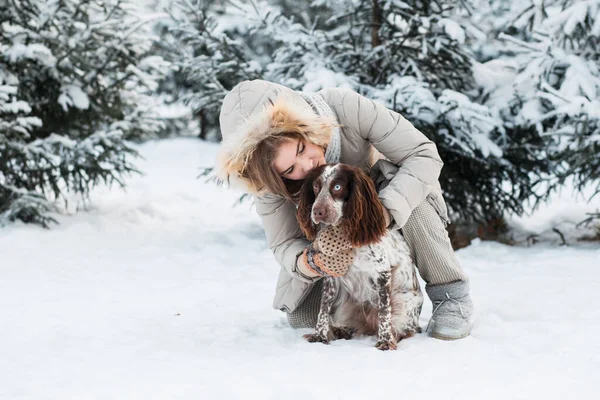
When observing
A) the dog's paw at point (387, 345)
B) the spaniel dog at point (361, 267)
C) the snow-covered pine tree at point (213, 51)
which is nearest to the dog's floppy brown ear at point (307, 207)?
the spaniel dog at point (361, 267)

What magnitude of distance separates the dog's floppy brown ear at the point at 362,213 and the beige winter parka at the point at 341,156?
0.33 feet

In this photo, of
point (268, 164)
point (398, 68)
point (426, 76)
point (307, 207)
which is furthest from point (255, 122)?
point (426, 76)

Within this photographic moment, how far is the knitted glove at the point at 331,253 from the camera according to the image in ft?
7.98

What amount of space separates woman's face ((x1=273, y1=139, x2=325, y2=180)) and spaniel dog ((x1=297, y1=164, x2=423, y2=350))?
93 millimetres

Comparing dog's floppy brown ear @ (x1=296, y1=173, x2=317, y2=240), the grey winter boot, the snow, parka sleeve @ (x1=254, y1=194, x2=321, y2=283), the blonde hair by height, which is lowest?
the grey winter boot

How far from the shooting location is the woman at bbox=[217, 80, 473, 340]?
248cm

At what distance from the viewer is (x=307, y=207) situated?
250cm

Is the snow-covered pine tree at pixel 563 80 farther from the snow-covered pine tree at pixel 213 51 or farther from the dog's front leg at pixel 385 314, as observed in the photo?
the dog's front leg at pixel 385 314

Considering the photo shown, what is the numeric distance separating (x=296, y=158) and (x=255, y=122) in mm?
228

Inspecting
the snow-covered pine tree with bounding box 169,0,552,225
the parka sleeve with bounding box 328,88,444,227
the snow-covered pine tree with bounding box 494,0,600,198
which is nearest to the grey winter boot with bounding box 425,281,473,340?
the parka sleeve with bounding box 328,88,444,227

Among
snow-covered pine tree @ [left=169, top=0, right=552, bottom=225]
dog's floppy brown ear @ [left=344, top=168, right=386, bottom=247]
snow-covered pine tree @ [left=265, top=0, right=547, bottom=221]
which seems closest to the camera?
dog's floppy brown ear @ [left=344, top=168, right=386, bottom=247]

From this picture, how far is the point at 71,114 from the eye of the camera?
237 inches

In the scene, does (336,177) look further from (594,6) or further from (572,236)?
(572,236)

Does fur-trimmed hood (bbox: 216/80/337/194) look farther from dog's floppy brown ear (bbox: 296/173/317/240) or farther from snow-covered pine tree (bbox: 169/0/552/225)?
snow-covered pine tree (bbox: 169/0/552/225)
